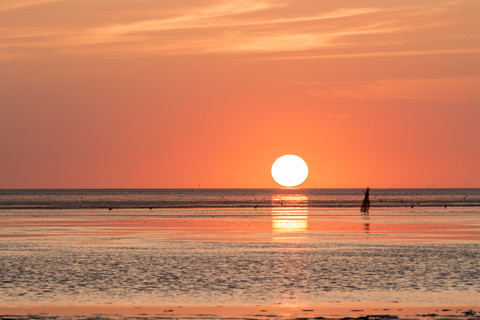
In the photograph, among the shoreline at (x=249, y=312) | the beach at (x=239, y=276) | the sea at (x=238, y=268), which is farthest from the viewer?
the sea at (x=238, y=268)

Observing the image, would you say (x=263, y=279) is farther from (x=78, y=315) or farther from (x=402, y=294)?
(x=78, y=315)

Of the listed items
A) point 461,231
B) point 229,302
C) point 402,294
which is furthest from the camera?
point 461,231

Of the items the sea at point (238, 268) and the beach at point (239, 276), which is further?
the sea at point (238, 268)

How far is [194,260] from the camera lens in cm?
4400

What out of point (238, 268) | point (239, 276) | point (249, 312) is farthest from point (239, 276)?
point (249, 312)

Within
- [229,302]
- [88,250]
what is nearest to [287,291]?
[229,302]

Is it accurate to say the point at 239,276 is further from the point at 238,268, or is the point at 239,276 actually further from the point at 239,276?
the point at 238,268

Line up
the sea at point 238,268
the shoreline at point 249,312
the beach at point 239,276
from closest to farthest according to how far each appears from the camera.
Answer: the shoreline at point 249,312 → the beach at point 239,276 → the sea at point 238,268

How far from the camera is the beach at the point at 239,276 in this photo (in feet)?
89.1

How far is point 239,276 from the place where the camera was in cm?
3647

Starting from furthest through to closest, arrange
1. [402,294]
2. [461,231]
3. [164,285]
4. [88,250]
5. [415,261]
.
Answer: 1. [461,231]
2. [88,250]
3. [415,261]
4. [164,285]
5. [402,294]

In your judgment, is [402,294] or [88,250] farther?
[88,250]

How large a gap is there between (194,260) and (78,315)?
18103 mm

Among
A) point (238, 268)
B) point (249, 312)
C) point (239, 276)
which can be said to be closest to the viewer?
point (249, 312)
